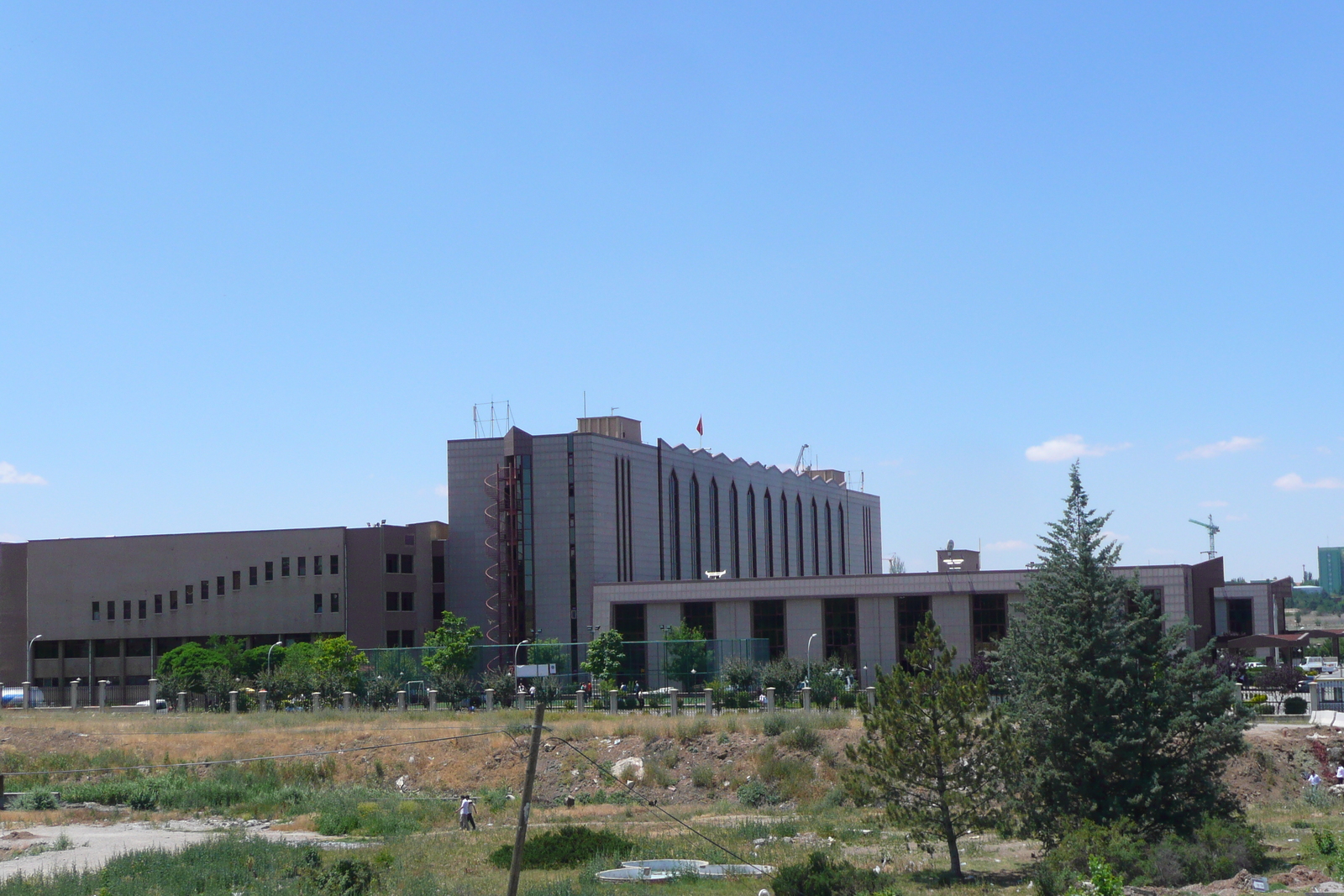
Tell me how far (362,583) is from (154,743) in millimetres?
35984

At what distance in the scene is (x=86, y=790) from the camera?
1997 inches

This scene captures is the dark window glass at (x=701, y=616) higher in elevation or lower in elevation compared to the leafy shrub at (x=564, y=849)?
higher

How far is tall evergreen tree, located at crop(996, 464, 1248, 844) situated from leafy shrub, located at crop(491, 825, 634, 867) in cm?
1115

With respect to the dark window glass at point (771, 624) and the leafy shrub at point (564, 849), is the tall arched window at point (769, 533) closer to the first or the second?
the dark window glass at point (771, 624)

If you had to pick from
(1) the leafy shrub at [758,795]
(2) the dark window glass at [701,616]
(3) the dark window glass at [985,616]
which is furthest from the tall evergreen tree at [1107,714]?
(2) the dark window glass at [701,616]

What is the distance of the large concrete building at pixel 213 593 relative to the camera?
9319 cm

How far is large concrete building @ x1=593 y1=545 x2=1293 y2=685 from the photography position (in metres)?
73.4

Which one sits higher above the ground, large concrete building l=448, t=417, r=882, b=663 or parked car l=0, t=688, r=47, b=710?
large concrete building l=448, t=417, r=882, b=663

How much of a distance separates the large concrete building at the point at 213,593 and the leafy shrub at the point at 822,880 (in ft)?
228

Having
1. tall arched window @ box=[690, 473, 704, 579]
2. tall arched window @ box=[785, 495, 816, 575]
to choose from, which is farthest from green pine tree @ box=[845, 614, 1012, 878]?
tall arched window @ box=[785, 495, 816, 575]

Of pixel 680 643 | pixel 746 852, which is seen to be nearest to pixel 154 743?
pixel 680 643

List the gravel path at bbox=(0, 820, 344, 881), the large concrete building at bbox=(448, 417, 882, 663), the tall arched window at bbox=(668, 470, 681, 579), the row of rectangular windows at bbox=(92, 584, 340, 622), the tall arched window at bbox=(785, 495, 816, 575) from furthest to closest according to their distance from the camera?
1. the tall arched window at bbox=(785, 495, 816, 575)
2. the tall arched window at bbox=(668, 470, 681, 579)
3. the row of rectangular windows at bbox=(92, 584, 340, 622)
4. the large concrete building at bbox=(448, 417, 882, 663)
5. the gravel path at bbox=(0, 820, 344, 881)

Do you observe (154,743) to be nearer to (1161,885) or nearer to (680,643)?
(680,643)

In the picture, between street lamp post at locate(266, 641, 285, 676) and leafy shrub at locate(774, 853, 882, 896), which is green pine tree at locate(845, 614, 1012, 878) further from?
street lamp post at locate(266, 641, 285, 676)
